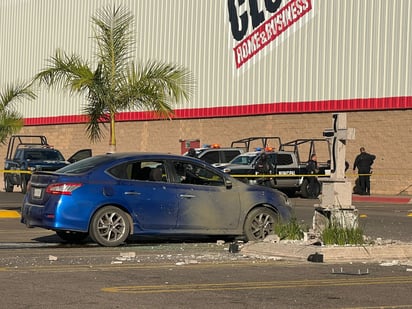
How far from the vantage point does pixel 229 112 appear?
48906 mm

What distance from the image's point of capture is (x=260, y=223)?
18.7 meters

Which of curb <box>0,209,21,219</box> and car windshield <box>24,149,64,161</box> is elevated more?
car windshield <box>24,149,64,161</box>

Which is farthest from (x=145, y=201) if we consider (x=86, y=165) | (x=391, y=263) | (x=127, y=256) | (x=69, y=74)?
(x=69, y=74)

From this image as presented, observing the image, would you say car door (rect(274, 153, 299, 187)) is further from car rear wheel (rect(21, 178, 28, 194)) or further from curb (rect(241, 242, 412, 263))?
curb (rect(241, 242, 412, 263))

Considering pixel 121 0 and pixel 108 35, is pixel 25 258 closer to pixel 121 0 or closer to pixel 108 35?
pixel 108 35

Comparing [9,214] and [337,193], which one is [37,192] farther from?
[9,214]

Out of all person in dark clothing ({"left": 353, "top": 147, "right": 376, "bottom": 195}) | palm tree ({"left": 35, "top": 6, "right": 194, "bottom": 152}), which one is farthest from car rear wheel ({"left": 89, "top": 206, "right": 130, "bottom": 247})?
person in dark clothing ({"left": 353, "top": 147, "right": 376, "bottom": 195})

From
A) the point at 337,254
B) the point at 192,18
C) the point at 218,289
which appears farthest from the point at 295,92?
the point at 218,289

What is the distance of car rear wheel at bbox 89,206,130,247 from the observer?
17469 millimetres

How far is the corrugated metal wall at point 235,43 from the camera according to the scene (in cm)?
4169

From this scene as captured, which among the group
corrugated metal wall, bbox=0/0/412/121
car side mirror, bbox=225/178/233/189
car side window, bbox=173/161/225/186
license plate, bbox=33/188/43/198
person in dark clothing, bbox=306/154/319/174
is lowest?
license plate, bbox=33/188/43/198

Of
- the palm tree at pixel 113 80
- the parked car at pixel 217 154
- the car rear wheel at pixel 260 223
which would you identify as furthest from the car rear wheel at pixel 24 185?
the car rear wheel at pixel 260 223

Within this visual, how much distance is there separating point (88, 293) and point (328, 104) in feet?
108

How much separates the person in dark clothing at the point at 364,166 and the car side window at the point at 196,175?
2240 centimetres
